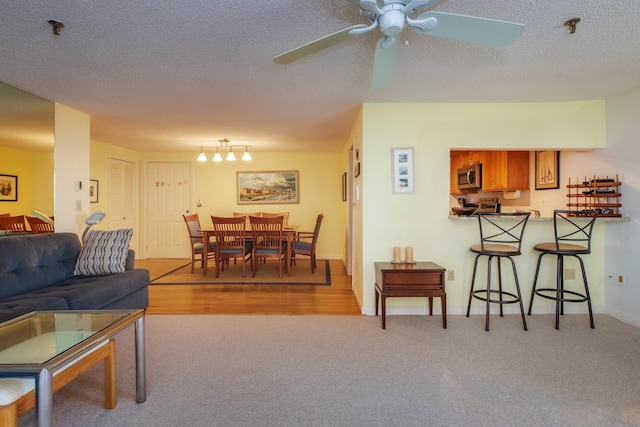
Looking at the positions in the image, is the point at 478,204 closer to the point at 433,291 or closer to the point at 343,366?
the point at 433,291

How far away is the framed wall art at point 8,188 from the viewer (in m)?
2.99

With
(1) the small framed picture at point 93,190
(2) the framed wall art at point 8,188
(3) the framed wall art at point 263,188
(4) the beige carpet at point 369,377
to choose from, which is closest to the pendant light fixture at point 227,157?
(3) the framed wall art at point 263,188

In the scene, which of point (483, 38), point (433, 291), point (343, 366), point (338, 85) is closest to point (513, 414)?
point (343, 366)

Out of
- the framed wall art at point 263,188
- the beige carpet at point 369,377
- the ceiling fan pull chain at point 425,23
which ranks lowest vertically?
the beige carpet at point 369,377

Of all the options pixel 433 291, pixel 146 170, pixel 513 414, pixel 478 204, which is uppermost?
pixel 146 170

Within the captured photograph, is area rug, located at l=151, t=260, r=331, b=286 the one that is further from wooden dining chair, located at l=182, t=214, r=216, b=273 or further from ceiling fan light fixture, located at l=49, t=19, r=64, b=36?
ceiling fan light fixture, located at l=49, t=19, r=64, b=36

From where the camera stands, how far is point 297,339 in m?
2.73

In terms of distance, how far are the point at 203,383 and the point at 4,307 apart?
1.42 metres

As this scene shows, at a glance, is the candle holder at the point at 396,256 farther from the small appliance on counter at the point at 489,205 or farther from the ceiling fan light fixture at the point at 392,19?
the small appliance on counter at the point at 489,205

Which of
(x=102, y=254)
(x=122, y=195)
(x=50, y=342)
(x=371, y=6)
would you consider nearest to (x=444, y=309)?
(x=371, y=6)

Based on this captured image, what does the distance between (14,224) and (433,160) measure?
157 inches

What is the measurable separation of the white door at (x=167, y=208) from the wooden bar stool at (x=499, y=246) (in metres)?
5.23

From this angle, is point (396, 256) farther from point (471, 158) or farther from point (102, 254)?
point (471, 158)

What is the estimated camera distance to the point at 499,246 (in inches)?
123
